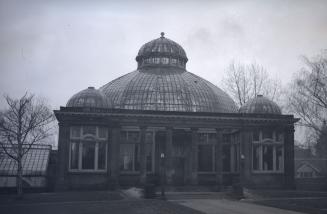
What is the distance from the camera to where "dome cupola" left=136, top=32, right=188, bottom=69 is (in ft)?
192

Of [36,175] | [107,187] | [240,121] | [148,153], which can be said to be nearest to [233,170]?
[240,121]

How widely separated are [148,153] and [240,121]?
445 inches

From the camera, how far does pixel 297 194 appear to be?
3691 cm

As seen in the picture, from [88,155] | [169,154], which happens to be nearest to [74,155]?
[88,155]

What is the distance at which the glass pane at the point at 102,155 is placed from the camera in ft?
138

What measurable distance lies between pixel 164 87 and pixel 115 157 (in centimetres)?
1343

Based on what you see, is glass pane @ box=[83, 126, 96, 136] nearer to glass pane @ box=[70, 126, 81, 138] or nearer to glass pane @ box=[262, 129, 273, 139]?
glass pane @ box=[70, 126, 81, 138]

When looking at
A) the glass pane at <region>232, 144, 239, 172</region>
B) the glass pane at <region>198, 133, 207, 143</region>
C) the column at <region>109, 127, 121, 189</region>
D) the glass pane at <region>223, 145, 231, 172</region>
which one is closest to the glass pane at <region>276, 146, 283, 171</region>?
the glass pane at <region>232, 144, 239, 172</region>

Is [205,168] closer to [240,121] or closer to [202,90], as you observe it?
Result: [240,121]

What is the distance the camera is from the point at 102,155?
139ft

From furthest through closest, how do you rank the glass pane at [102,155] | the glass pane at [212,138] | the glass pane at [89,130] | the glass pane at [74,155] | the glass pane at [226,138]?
the glass pane at [226,138], the glass pane at [212,138], the glass pane at [102,155], the glass pane at [89,130], the glass pane at [74,155]

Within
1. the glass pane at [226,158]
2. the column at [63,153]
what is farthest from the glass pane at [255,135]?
the column at [63,153]

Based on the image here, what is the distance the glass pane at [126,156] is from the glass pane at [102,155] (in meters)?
3.67

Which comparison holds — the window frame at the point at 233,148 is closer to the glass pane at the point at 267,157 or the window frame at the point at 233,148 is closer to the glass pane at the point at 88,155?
the glass pane at the point at 267,157
